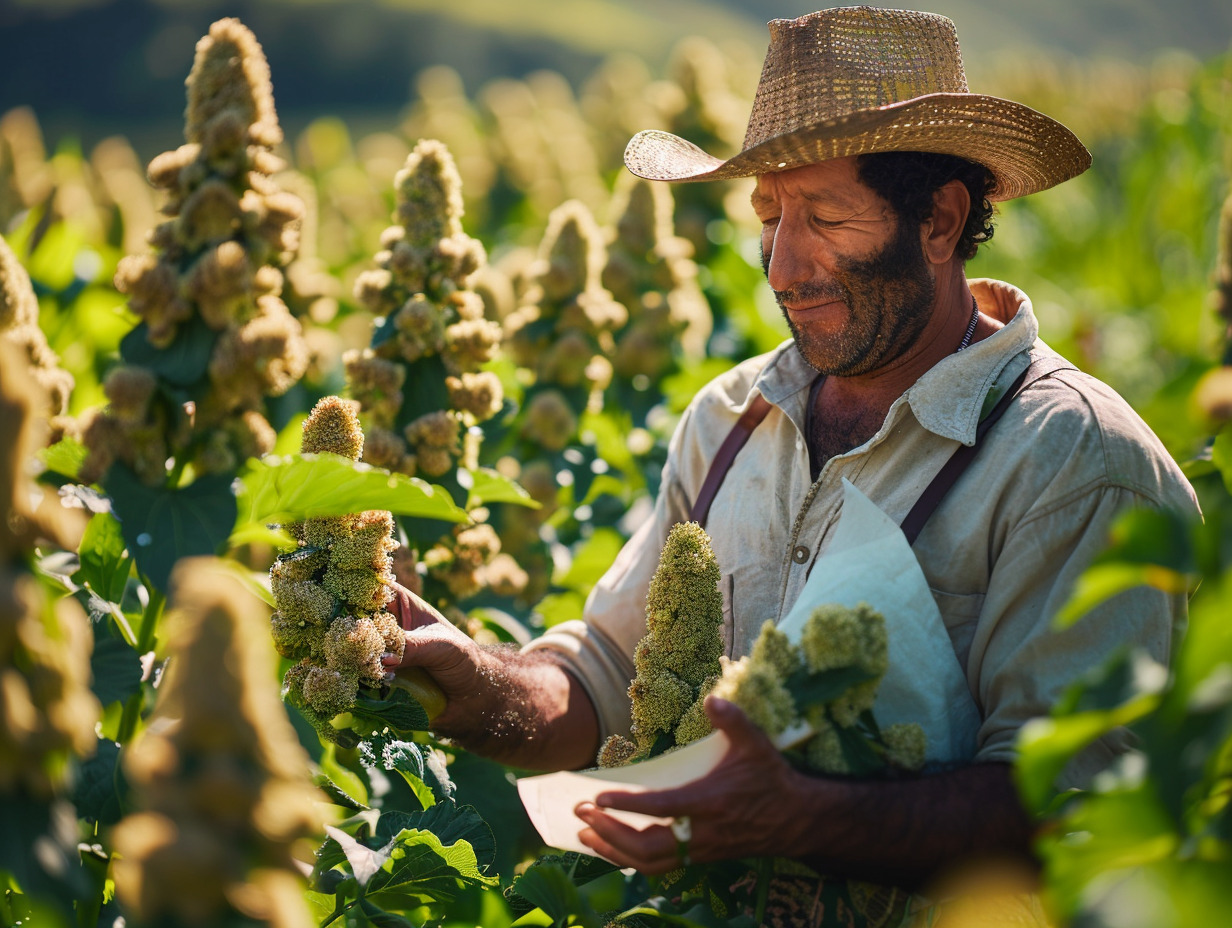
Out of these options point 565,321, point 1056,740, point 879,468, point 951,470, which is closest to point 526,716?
point 879,468

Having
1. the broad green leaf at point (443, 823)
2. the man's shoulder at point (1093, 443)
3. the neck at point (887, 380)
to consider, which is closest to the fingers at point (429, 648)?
the broad green leaf at point (443, 823)

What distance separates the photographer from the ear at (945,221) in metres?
2.45

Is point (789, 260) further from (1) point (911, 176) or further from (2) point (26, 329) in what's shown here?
(2) point (26, 329)

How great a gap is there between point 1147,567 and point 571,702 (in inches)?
64.2

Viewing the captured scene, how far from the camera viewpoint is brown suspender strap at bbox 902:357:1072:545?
2135 mm

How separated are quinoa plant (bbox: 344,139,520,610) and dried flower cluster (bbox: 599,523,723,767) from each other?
929 millimetres

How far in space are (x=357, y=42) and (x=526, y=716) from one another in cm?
2307

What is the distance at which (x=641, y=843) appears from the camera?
1.63m

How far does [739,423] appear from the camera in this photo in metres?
2.68

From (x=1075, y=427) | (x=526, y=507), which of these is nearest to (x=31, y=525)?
(x=1075, y=427)

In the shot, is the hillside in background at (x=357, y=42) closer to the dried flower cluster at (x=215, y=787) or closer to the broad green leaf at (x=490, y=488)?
the broad green leaf at (x=490, y=488)

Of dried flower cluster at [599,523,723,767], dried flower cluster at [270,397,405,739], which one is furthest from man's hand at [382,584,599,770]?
dried flower cluster at [599,523,723,767]

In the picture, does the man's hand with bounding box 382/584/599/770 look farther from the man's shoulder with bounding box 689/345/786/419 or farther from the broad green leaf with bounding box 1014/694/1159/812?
the broad green leaf with bounding box 1014/694/1159/812

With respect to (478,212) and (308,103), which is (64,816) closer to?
(478,212)
